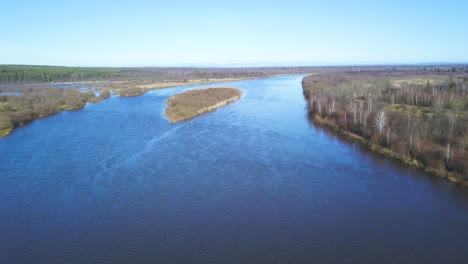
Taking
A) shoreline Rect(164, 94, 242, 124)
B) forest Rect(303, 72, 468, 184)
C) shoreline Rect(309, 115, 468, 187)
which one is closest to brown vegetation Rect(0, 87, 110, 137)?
shoreline Rect(164, 94, 242, 124)

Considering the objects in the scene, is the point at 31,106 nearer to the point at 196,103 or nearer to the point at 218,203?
the point at 196,103

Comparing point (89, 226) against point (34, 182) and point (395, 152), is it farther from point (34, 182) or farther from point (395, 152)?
point (395, 152)

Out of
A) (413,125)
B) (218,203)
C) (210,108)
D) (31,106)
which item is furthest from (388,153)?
(31,106)

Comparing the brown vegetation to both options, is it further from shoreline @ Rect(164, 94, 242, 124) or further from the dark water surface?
shoreline @ Rect(164, 94, 242, 124)

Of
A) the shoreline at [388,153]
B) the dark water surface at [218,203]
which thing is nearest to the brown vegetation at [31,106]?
the dark water surface at [218,203]

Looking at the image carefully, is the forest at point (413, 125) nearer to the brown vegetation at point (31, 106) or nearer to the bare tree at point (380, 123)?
the bare tree at point (380, 123)

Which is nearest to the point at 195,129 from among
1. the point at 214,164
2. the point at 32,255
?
the point at 214,164
